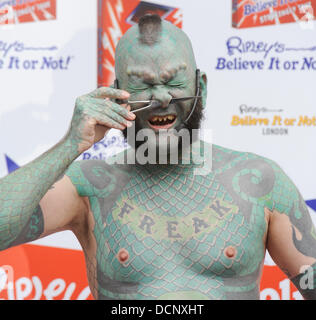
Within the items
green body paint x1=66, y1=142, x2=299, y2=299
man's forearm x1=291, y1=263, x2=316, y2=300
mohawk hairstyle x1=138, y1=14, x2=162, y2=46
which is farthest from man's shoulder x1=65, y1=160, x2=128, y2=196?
man's forearm x1=291, y1=263, x2=316, y2=300

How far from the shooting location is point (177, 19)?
2334 mm

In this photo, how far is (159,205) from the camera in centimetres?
136

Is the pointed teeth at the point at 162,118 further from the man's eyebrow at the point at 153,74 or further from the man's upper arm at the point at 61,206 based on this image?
the man's upper arm at the point at 61,206

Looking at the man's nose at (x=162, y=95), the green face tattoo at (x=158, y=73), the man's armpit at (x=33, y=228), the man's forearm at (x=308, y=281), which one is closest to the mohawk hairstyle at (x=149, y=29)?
the green face tattoo at (x=158, y=73)

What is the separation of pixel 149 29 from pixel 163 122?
0.25 meters

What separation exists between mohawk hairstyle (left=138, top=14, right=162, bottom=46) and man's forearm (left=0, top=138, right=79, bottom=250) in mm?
332

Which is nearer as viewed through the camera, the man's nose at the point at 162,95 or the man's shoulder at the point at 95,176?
the man's nose at the point at 162,95

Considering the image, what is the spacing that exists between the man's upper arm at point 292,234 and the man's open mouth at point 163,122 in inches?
13.2

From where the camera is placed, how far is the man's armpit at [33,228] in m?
1.26

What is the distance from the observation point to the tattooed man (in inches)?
48.3

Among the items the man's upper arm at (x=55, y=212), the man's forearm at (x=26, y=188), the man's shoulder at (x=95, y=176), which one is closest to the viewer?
the man's forearm at (x=26, y=188)

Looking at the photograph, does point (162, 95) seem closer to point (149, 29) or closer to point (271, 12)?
point (149, 29)

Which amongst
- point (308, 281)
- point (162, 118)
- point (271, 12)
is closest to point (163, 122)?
point (162, 118)

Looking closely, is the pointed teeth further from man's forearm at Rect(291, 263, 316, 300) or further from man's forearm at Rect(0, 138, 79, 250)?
man's forearm at Rect(291, 263, 316, 300)
